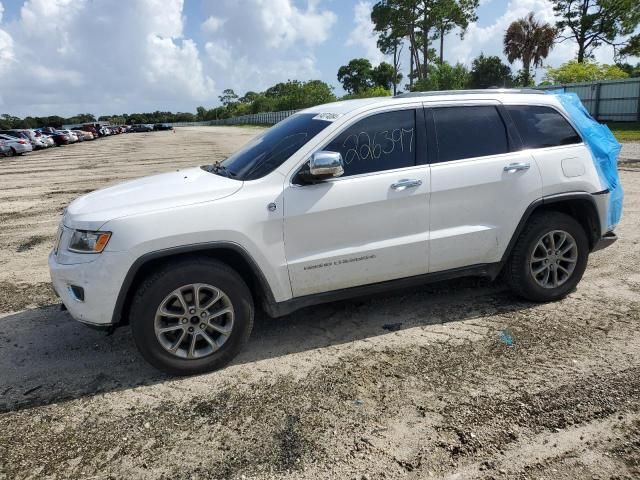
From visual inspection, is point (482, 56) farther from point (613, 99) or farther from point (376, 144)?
point (376, 144)

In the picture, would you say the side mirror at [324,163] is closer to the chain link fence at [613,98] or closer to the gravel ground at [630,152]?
the gravel ground at [630,152]

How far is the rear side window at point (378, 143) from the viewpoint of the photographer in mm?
3814

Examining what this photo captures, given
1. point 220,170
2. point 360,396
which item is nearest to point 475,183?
point 360,396

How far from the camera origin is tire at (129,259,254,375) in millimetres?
3354

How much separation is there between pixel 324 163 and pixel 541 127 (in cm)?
215

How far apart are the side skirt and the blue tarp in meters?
1.25

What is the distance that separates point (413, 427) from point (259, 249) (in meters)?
1.52

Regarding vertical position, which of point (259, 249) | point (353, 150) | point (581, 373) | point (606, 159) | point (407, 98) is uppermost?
point (407, 98)

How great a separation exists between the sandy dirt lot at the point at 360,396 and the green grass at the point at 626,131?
18.3 metres

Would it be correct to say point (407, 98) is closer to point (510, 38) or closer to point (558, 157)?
point (558, 157)

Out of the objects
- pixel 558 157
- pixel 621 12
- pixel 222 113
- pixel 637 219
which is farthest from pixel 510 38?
pixel 222 113

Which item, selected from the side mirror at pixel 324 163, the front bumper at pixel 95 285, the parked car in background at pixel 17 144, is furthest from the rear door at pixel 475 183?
the parked car in background at pixel 17 144

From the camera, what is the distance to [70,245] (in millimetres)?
3451

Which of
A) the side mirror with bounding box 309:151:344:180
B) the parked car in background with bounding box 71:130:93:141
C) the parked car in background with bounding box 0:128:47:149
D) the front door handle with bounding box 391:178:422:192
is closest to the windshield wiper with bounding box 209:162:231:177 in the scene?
the side mirror with bounding box 309:151:344:180
